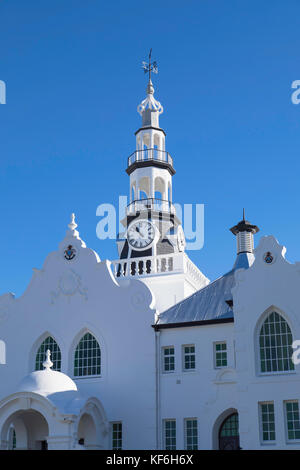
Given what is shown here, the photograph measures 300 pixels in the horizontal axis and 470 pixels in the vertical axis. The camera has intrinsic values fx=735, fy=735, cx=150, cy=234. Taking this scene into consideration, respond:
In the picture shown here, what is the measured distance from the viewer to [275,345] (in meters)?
31.3

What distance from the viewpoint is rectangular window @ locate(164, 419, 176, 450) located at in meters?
33.5

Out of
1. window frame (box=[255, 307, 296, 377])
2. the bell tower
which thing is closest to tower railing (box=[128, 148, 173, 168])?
the bell tower

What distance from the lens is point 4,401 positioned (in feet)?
106

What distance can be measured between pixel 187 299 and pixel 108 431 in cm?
740

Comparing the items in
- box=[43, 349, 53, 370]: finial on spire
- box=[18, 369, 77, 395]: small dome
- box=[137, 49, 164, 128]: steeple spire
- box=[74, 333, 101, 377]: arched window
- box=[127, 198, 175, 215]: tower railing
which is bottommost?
box=[18, 369, 77, 395]: small dome

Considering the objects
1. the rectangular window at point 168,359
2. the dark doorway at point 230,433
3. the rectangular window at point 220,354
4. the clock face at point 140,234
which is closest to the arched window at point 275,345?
the rectangular window at point 220,354

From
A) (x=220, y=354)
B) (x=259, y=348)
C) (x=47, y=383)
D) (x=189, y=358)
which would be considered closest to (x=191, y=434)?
(x=189, y=358)

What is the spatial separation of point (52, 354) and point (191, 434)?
829 cm

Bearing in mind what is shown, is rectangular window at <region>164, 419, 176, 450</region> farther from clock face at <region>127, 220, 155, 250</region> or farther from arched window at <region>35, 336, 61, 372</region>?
clock face at <region>127, 220, 155, 250</region>

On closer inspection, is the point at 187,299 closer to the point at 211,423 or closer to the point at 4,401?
the point at 211,423

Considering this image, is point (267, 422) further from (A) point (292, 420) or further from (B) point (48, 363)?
(B) point (48, 363)

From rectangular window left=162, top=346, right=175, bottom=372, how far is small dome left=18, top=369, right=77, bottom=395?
445 centimetres

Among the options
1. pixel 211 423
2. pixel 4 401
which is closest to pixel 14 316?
pixel 4 401

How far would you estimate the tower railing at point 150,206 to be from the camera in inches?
1759
